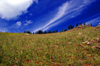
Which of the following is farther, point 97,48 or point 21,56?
point 97,48

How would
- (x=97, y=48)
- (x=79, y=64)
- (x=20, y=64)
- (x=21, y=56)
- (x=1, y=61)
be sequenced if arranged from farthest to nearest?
(x=97, y=48) → (x=21, y=56) → (x=1, y=61) → (x=20, y=64) → (x=79, y=64)

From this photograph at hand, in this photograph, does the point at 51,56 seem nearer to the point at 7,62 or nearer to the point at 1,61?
the point at 7,62

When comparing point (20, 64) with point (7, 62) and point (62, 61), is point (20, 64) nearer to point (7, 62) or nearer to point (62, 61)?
point (7, 62)

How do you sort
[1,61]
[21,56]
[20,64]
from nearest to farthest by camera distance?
[20,64] → [1,61] → [21,56]

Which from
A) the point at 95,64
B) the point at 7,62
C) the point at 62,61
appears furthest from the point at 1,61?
the point at 95,64

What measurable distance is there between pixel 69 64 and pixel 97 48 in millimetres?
4832

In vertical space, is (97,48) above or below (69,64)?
above

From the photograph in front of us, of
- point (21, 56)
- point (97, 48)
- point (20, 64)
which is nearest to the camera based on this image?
point (20, 64)

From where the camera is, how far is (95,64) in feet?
15.3

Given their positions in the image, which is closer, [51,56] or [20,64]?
[20,64]

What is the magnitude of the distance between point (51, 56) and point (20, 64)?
3.03 m

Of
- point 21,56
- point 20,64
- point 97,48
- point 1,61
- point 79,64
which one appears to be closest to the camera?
point 79,64

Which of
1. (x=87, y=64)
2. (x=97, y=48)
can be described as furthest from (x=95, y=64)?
(x=97, y=48)

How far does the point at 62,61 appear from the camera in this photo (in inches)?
204
